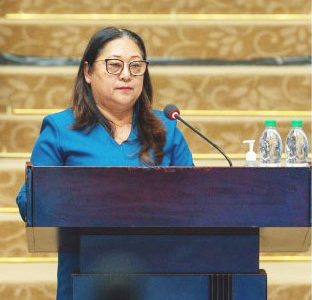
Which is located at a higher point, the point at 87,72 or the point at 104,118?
the point at 87,72

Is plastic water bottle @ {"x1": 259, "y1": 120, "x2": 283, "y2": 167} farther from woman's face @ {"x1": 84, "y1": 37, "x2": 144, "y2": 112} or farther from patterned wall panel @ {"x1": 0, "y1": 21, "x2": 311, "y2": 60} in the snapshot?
patterned wall panel @ {"x1": 0, "y1": 21, "x2": 311, "y2": 60}

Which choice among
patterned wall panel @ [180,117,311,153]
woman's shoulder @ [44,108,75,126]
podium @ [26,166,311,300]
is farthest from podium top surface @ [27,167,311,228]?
patterned wall panel @ [180,117,311,153]

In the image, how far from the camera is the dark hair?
5.86 feet

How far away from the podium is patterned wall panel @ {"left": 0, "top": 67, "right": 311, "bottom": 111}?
5.37 feet

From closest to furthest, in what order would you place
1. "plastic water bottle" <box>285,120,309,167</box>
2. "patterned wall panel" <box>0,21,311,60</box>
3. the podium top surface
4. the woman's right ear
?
1. the podium top surface
2. "plastic water bottle" <box>285,120,309,167</box>
3. the woman's right ear
4. "patterned wall panel" <box>0,21,311,60</box>

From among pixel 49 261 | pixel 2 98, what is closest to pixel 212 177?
pixel 49 261

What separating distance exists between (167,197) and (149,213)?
1.6 inches

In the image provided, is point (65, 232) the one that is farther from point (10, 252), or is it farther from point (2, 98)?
point (2, 98)

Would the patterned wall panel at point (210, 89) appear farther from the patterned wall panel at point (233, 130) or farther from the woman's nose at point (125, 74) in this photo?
the woman's nose at point (125, 74)

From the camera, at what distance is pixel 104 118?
181cm

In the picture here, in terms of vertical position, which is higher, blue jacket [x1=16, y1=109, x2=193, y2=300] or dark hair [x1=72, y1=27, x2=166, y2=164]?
dark hair [x1=72, y1=27, x2=166, y2=164]

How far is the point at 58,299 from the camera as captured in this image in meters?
1.77

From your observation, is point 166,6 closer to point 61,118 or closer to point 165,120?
point 165,120

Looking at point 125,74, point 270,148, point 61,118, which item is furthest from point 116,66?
point 270,148
